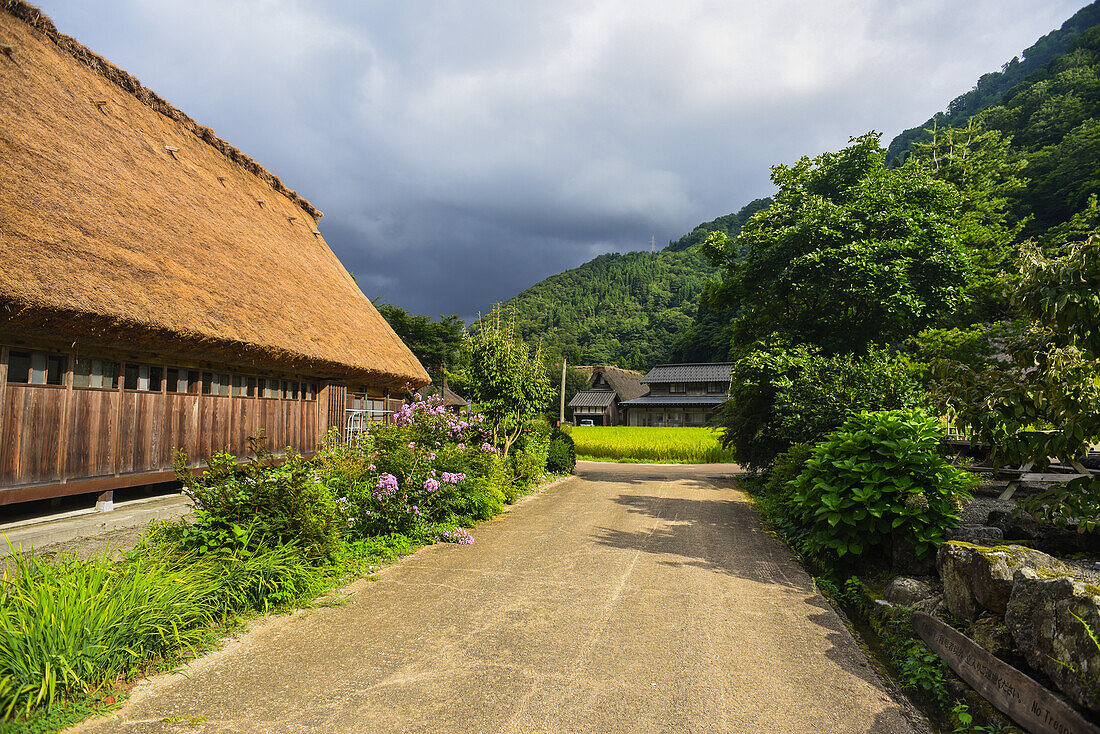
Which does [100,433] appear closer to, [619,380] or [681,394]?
[681,394]

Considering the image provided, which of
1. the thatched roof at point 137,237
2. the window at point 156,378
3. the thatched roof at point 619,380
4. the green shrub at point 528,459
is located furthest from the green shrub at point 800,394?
the thatched roof at point 619,380

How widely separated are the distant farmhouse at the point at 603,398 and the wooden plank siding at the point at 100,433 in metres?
44.1

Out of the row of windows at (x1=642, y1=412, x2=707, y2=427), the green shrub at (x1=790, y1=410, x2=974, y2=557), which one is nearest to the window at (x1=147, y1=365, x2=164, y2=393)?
the green shrub at (x1=790, y1=410, x2=974, y2=557)

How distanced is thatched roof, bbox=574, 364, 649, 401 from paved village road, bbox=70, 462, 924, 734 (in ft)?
158

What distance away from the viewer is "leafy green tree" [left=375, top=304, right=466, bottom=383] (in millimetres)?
36938

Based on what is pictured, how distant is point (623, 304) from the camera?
3068 inches

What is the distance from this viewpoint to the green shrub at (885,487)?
527 centimetres

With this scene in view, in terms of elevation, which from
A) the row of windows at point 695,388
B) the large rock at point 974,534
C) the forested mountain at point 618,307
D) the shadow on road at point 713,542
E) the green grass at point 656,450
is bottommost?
the green grass at point 656,450

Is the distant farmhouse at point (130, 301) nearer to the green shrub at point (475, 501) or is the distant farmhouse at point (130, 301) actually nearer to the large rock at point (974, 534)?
A: the green shrub at point (475, 501)

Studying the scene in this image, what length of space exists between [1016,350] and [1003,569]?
1.63 metres

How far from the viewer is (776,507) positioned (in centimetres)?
928

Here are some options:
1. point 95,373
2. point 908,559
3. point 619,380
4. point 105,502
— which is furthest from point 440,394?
point 619,380

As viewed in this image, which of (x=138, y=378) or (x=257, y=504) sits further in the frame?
(x=138, y=378)

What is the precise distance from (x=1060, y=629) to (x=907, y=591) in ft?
6.34
